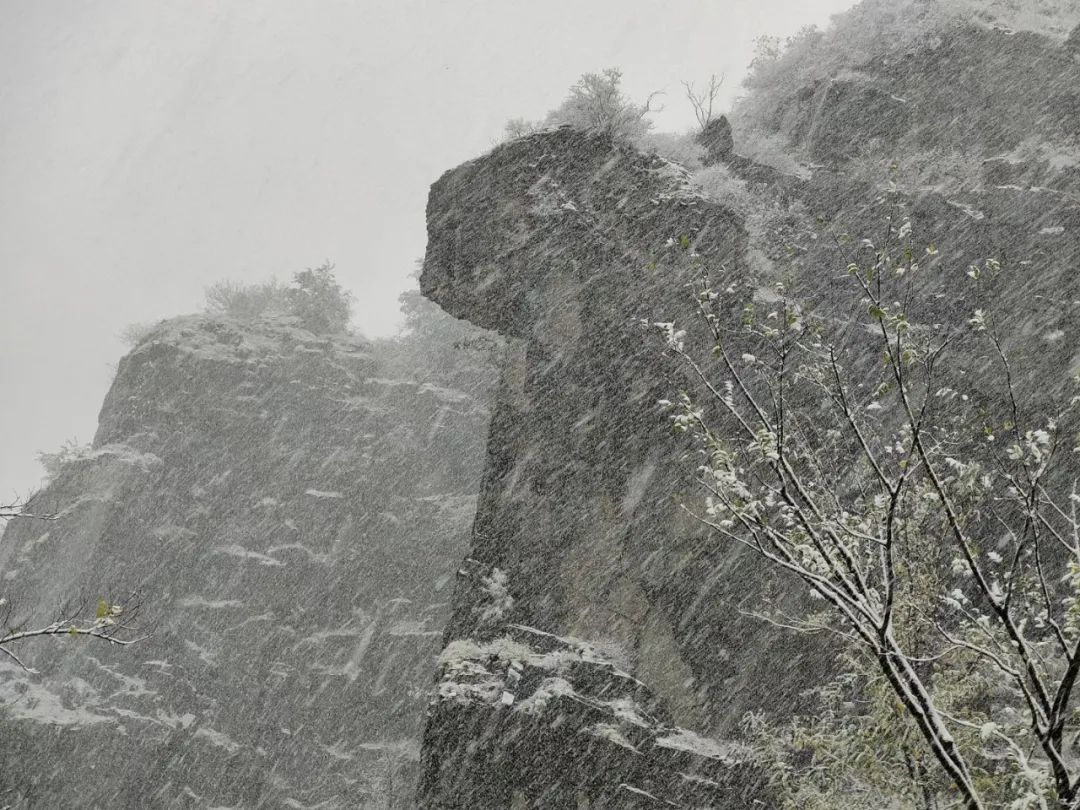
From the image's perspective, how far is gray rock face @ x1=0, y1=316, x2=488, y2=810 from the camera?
22.7 m

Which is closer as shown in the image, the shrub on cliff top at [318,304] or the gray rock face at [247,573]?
the gray rock face at [247,573]

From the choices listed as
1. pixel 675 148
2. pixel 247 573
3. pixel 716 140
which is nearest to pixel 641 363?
pixel 675 148

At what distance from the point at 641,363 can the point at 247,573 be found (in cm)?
1745

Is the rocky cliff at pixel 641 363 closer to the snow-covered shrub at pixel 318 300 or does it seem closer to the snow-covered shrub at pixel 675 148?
the snow-covered shrub at pixel 675 148

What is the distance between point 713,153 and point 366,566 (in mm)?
18247

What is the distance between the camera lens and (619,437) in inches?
650

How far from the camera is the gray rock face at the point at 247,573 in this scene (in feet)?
74.4

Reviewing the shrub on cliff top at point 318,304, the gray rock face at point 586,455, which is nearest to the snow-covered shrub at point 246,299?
the shrub on cliff top at point 318,304

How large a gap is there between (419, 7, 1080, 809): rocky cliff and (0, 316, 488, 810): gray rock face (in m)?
10.5

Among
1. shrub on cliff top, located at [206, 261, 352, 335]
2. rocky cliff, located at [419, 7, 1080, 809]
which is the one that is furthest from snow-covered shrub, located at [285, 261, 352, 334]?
rocky cliff, located at [419, 7, 1080, 809]

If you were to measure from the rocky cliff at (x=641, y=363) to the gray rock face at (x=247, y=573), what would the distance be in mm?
10498

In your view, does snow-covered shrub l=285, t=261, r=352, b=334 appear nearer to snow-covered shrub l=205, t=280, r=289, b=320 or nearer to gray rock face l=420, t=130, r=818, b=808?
snow-covered shrub l=205, t=280, r=289, b=320

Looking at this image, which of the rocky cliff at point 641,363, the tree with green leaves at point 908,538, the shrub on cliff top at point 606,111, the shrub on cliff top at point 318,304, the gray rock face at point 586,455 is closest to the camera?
the tree with green leaves at point 908,538

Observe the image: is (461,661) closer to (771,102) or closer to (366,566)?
(366,566)
